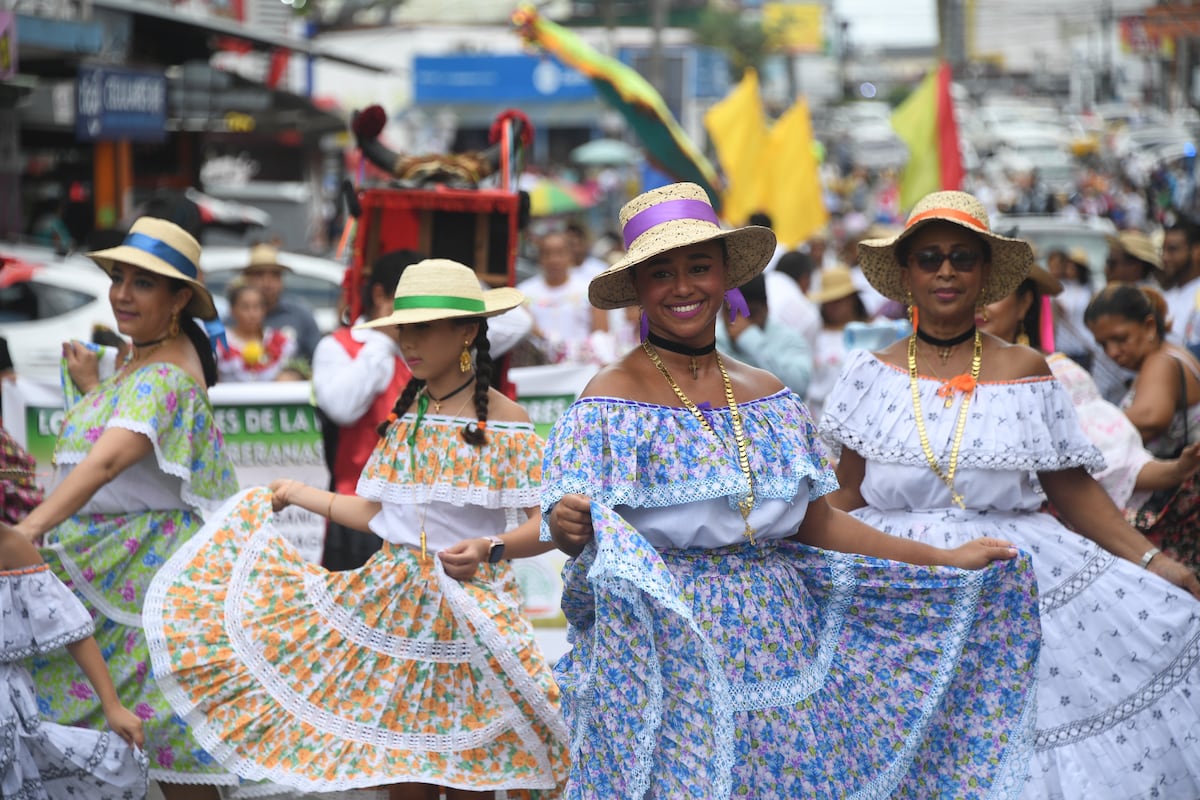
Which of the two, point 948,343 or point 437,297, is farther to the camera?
point 948,343

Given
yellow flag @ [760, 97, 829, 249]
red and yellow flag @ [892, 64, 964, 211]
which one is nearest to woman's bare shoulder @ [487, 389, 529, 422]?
red and yellow flag @ [892, 64, 964, 211]

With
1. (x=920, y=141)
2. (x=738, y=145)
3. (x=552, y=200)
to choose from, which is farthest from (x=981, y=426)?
(x=552, y=200)

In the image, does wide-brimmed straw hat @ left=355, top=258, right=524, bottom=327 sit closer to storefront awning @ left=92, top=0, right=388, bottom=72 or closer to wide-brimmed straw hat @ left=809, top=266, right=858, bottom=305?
wide-brimmed straw hat @ left=809, top=266, right=858, bottom=305

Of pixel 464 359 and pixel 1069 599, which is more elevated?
pixel 464 359

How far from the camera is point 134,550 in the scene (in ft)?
17.8

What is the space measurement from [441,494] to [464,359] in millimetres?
438

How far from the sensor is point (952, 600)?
165 inches

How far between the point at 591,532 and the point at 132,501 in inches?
89.6

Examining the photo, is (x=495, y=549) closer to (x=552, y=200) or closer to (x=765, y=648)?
(x=765, y=648)

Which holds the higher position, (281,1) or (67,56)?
(281,1)

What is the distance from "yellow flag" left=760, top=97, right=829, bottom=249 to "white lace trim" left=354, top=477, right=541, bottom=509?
13.2 metres

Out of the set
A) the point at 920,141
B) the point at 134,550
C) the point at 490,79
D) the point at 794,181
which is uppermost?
the point at 490,79

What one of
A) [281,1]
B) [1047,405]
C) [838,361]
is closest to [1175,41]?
[281,1]

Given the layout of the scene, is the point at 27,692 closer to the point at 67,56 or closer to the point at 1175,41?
the point at 67,56
